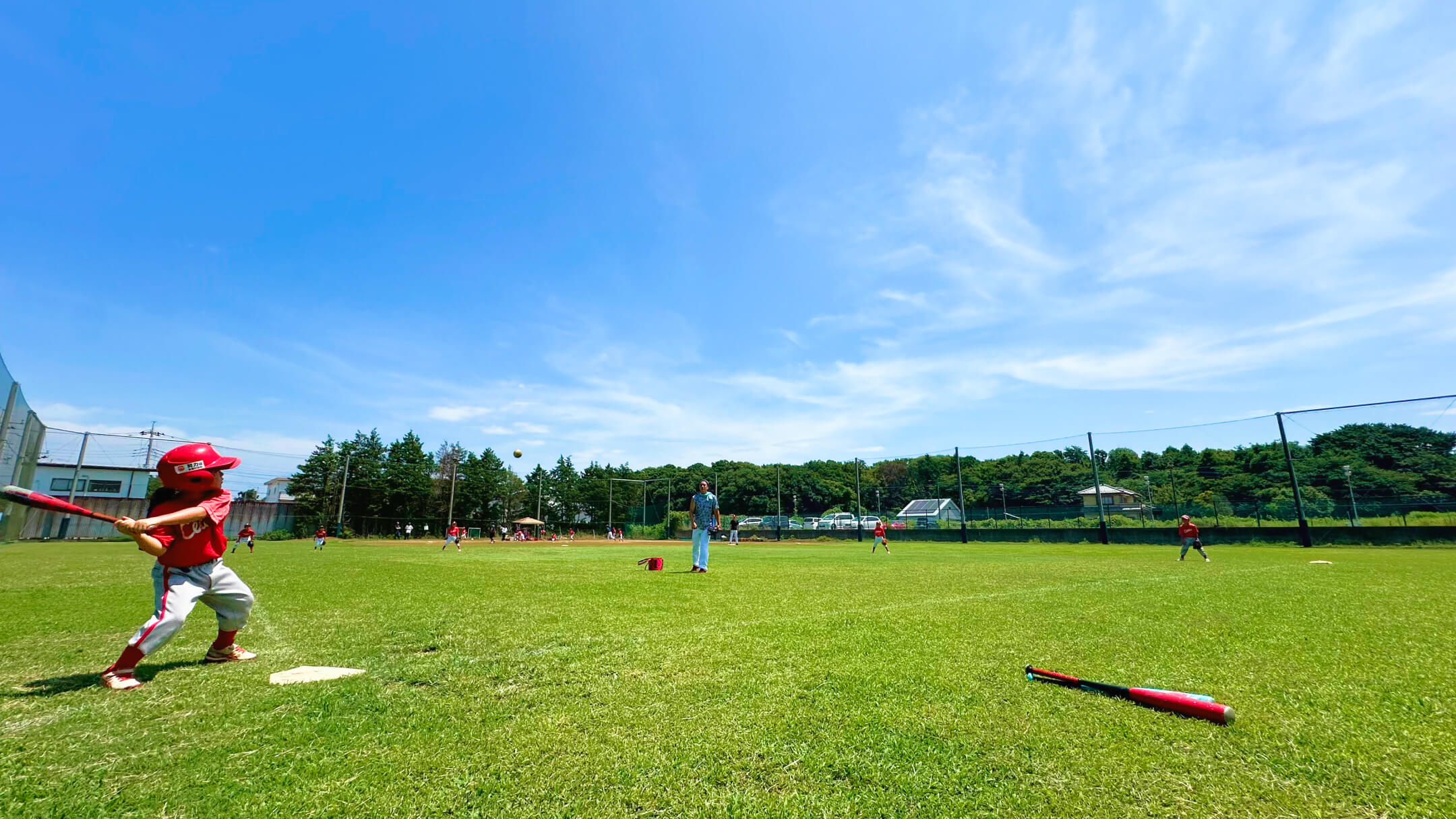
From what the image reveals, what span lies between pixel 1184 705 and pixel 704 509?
9.38 m

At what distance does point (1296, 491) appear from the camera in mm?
24344

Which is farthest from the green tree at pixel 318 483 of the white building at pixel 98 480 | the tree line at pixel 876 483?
→ the white building at pixel 98 480

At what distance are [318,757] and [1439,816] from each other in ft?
13.7

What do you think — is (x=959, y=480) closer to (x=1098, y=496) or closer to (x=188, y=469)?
(x=1098, y=496)

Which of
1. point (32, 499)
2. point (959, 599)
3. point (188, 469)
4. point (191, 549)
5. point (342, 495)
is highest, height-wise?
point (342, 495)

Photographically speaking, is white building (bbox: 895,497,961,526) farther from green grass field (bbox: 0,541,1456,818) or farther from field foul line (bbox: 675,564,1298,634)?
green grass field (bbox: 0,541,1456,818)

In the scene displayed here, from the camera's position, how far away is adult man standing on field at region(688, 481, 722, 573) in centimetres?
1126

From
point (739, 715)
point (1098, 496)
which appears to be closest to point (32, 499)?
point (739, 715)

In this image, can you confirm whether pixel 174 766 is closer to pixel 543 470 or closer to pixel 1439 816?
pixel 1439 816

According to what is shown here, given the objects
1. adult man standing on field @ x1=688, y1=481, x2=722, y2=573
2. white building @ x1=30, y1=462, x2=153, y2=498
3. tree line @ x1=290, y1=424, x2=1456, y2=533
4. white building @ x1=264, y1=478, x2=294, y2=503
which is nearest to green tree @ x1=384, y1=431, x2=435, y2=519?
tree line @ x1=290, y1=424, x2=1456, y2=533

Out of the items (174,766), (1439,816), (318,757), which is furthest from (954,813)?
(174,766)

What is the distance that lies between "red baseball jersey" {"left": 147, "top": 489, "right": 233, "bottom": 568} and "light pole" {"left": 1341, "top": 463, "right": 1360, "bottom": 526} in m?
34.1

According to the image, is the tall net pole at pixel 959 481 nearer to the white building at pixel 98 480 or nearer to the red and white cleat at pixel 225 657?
the red and white cleat at pixel 225 657

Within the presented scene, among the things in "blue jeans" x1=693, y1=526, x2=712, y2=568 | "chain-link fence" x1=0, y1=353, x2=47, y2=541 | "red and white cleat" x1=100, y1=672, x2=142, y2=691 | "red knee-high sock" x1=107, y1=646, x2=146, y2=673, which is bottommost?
"red and white cleat" x1=100, y1=672, x2=142, y2=691
